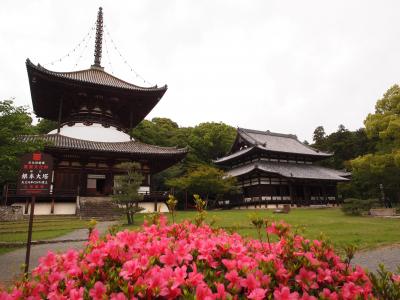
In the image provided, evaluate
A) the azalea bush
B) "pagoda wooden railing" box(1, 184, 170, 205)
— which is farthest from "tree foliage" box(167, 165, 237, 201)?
the azalea bush

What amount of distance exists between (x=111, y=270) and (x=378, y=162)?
24308 millimetres

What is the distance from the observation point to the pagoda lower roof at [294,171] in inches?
1291

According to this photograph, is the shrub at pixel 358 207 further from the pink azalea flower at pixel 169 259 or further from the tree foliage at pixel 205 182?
the pink azalea flower at pixel 169 259

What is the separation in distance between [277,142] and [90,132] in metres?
25.7

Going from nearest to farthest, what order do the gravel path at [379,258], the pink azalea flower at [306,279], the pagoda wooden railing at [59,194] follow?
the pink azalea flower at [306,279] → the gravel path at [379,258] → the pagoda wooden railing at [59,194]

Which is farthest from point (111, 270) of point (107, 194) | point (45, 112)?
point (45, 112)

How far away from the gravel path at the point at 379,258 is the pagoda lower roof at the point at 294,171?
2242 centimetres

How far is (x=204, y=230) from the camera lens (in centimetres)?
340

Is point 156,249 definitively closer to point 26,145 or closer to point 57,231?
point 26,145

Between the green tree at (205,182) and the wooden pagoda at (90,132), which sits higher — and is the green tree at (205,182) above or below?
below

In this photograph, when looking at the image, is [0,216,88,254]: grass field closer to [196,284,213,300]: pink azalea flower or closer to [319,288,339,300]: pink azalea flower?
[196,284,213,300]: pink azalea flower

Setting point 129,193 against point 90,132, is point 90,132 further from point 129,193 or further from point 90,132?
point 129,193

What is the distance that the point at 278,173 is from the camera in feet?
105

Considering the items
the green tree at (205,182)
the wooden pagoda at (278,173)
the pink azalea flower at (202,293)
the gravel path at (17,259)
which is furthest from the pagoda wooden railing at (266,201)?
the pink azalea flower at (202,293)
